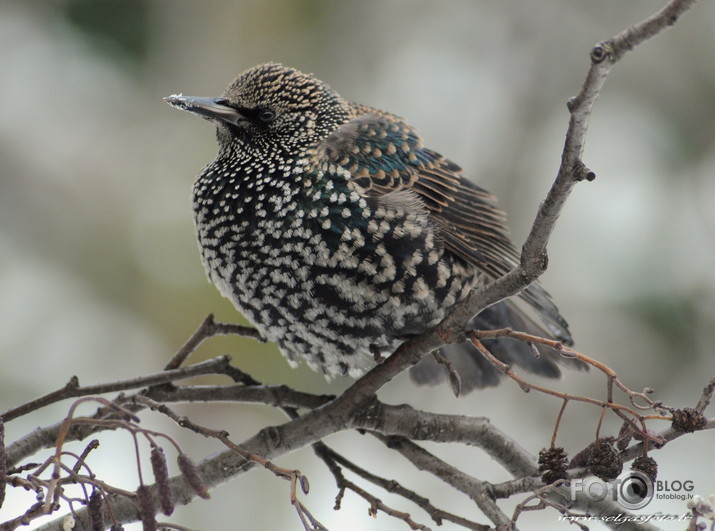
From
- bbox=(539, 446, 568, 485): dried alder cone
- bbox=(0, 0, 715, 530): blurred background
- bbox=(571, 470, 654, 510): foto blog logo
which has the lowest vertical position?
bbox=(539, 446, 568, 485): dried alder cone

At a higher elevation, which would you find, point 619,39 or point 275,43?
point 275,43

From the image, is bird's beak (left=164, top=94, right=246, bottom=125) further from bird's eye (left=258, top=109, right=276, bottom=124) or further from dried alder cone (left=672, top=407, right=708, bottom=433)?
dried alder cone (left=672, top=407, right=708, bottom=433)

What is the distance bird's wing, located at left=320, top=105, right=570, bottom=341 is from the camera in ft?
7.21

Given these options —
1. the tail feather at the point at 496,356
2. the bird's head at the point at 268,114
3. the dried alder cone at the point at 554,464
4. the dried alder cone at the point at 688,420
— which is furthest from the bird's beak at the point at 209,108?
the dried alder cone at the point at 688,420

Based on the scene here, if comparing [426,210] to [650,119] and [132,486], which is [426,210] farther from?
[650,119]

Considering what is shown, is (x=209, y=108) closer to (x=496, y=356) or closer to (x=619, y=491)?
(x=496, y=356)

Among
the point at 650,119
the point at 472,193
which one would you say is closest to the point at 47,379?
the point at 472,193

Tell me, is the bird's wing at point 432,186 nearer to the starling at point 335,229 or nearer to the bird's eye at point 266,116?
the starling at point 335,229

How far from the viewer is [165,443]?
3.42 meters

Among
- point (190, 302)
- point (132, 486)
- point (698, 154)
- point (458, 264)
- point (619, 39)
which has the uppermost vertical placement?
point (698, 154)

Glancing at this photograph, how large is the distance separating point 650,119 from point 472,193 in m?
1.83

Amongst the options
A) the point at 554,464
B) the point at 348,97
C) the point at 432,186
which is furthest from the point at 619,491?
the point at 348,97

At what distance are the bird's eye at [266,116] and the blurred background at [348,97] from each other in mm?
1282

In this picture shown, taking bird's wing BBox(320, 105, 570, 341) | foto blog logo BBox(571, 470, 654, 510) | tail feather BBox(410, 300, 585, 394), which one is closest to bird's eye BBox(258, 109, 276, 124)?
bird's wing BBox(320, 105, 570, 341)
